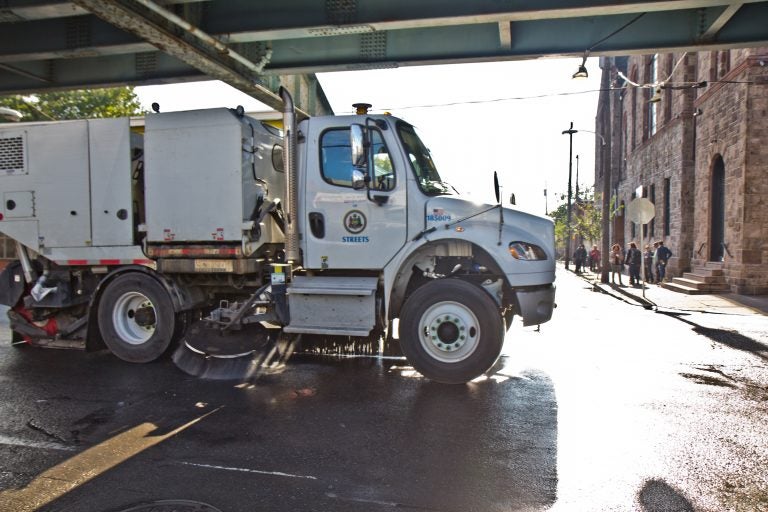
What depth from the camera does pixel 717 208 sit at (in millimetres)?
19734

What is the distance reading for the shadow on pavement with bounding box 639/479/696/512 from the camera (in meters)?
3.37

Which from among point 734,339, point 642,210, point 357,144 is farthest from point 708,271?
point 357,144

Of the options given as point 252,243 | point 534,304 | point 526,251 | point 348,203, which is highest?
point 348,203

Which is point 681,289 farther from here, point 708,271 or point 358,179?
point 358,179

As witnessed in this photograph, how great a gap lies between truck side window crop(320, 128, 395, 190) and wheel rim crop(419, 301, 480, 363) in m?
1.69

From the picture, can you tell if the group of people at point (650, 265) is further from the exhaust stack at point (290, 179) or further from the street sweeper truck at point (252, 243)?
the exhaust stack at point (290, 179)

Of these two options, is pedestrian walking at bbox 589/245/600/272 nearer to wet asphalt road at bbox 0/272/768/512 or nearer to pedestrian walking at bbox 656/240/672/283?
pedestrian walking at bbox 656/240/672/283

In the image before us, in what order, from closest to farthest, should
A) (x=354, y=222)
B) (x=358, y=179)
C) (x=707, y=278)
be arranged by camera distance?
(x=358, y=179) < (x=354, y=222) < (x=707, y=278)

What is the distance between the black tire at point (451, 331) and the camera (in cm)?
598

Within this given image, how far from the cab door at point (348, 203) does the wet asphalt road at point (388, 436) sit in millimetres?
1519

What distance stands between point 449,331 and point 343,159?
249 cm

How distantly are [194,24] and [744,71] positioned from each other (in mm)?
16391

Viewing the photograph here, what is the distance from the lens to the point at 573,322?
11.4 metres

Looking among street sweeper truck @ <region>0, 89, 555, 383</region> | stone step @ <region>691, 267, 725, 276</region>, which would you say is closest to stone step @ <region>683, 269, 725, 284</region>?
stone step @ <region>691, 267, 725, 276</region>
